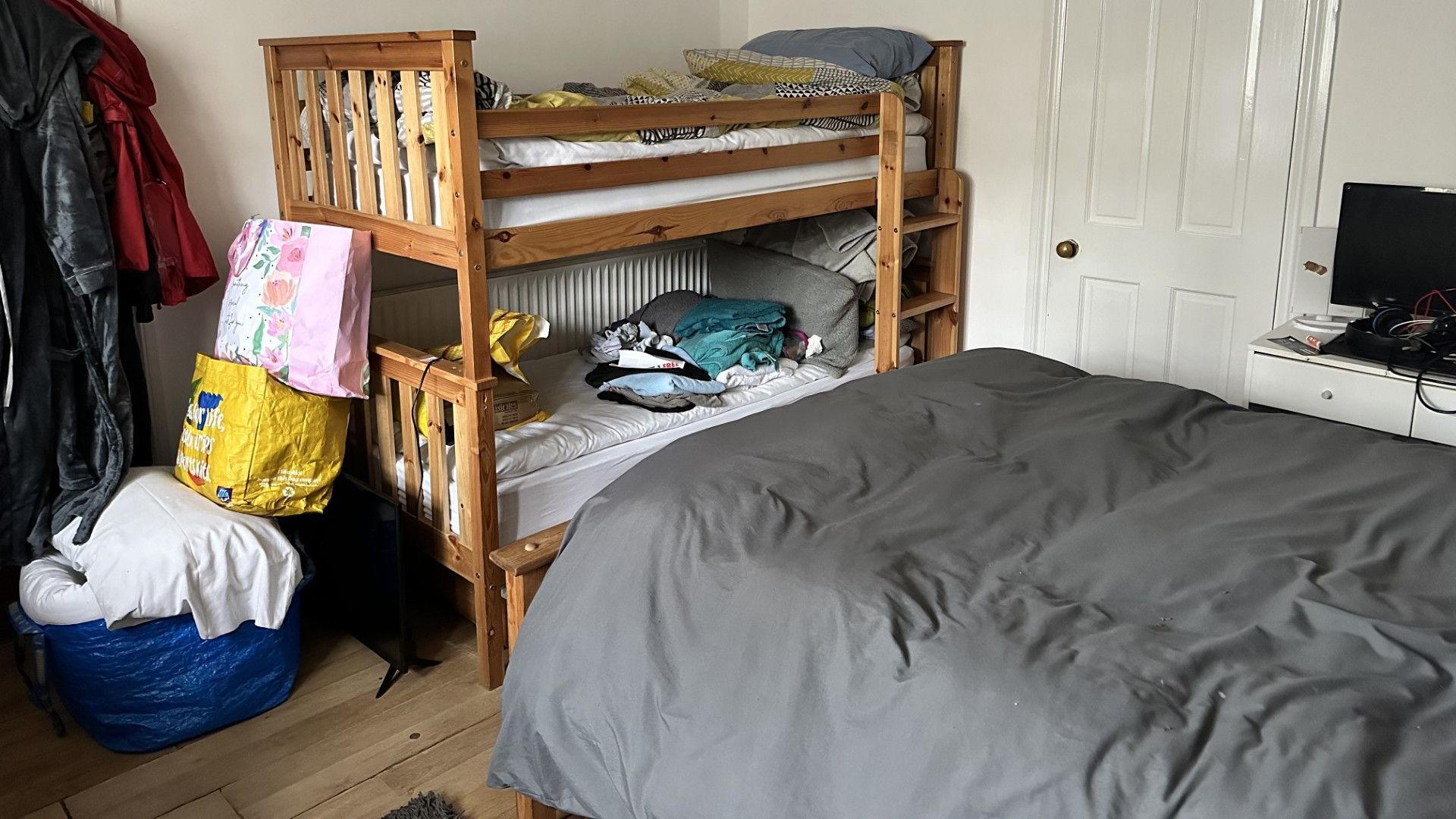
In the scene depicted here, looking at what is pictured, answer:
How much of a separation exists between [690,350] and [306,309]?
1.18m

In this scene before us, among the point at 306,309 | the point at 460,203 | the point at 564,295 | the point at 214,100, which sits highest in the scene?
the point at 214,100

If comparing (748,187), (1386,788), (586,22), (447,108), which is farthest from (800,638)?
(586,22)

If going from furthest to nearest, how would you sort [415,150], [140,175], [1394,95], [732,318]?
[732,318] → [1394,95] → [140,175] → [415,150]

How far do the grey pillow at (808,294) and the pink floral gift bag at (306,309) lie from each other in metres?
1.43

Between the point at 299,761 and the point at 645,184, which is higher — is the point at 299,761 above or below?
below

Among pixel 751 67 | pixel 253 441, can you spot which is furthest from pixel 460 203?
pixel 751 67

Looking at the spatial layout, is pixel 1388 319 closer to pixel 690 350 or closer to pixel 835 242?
pixel 835 242

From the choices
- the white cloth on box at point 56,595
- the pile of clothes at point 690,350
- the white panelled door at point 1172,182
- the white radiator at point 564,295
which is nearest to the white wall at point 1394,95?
the white panelled door at point 1172,182

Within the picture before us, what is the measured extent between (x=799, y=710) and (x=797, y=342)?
2.10 meters

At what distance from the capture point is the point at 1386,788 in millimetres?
1200

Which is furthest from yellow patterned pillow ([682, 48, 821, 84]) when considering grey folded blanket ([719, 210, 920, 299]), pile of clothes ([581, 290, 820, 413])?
pile of clothes ([581, 290, 820, 413])

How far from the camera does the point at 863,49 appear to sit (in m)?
3.52

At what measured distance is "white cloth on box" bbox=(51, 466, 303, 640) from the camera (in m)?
2.28

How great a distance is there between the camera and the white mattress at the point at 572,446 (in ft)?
8.70
